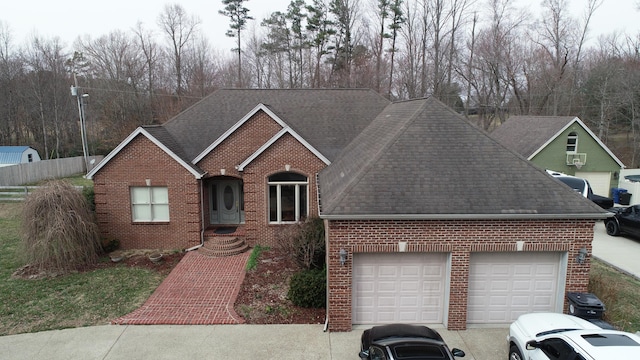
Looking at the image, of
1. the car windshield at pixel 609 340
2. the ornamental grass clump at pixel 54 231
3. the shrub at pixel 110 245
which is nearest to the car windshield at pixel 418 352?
the car windshield at pixel 609 340

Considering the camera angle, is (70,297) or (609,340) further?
(70,297)

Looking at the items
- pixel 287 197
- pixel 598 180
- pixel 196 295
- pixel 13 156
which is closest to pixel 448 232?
pixel 196 295

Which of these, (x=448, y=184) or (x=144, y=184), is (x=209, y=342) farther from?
(x=144, y=184)

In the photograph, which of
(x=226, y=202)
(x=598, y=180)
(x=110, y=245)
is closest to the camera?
(x=110, y=245)

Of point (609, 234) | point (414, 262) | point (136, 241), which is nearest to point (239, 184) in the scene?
point (136, 241)

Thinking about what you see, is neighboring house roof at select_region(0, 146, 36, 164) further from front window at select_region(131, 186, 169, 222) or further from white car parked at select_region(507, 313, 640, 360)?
white car parked at select_region(507, 313, 640, 360)

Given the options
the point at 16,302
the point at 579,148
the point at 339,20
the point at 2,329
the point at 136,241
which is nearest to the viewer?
the point at 2,329

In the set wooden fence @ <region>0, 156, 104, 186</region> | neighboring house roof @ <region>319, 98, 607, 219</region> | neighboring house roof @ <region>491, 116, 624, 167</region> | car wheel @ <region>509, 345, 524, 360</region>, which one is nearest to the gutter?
neighboring house roof @ <region>319, 98, 607, 219</region>

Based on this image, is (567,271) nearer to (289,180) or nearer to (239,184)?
(289,180)
